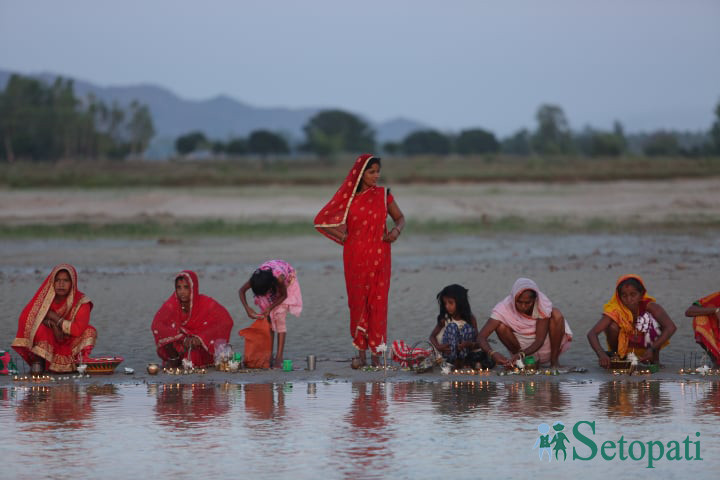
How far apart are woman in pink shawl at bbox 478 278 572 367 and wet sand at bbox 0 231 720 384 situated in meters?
0.36

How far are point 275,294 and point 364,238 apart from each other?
0.93 meters

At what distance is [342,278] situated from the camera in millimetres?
14938

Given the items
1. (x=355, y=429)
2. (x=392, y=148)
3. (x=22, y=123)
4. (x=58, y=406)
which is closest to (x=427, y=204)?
(x=58, y=406)

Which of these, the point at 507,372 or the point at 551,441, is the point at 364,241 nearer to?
the point at 507,372

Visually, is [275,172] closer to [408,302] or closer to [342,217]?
[408,302]

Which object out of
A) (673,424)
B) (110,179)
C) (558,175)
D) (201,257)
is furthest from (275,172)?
(673,424)

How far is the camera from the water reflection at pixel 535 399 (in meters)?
6.84

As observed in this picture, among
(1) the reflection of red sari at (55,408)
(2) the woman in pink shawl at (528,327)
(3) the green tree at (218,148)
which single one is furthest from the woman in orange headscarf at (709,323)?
(3) the green tree at (218,148)

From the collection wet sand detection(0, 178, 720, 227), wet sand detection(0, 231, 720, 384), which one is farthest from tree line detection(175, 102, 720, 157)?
wet sand detection(0, 231, 720, 384)

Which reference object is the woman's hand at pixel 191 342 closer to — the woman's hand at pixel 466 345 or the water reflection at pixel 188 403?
the water reflection at pixel 188 403

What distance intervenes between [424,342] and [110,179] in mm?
32331

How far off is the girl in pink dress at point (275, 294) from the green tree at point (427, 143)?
69.2m

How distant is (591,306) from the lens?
1191 cm

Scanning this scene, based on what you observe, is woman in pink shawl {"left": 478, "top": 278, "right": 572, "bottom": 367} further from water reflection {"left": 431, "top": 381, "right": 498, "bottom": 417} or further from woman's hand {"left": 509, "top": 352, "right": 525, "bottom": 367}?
water reflection {"left": 431, "top": 381, "right": 498, "bottom": 417}
